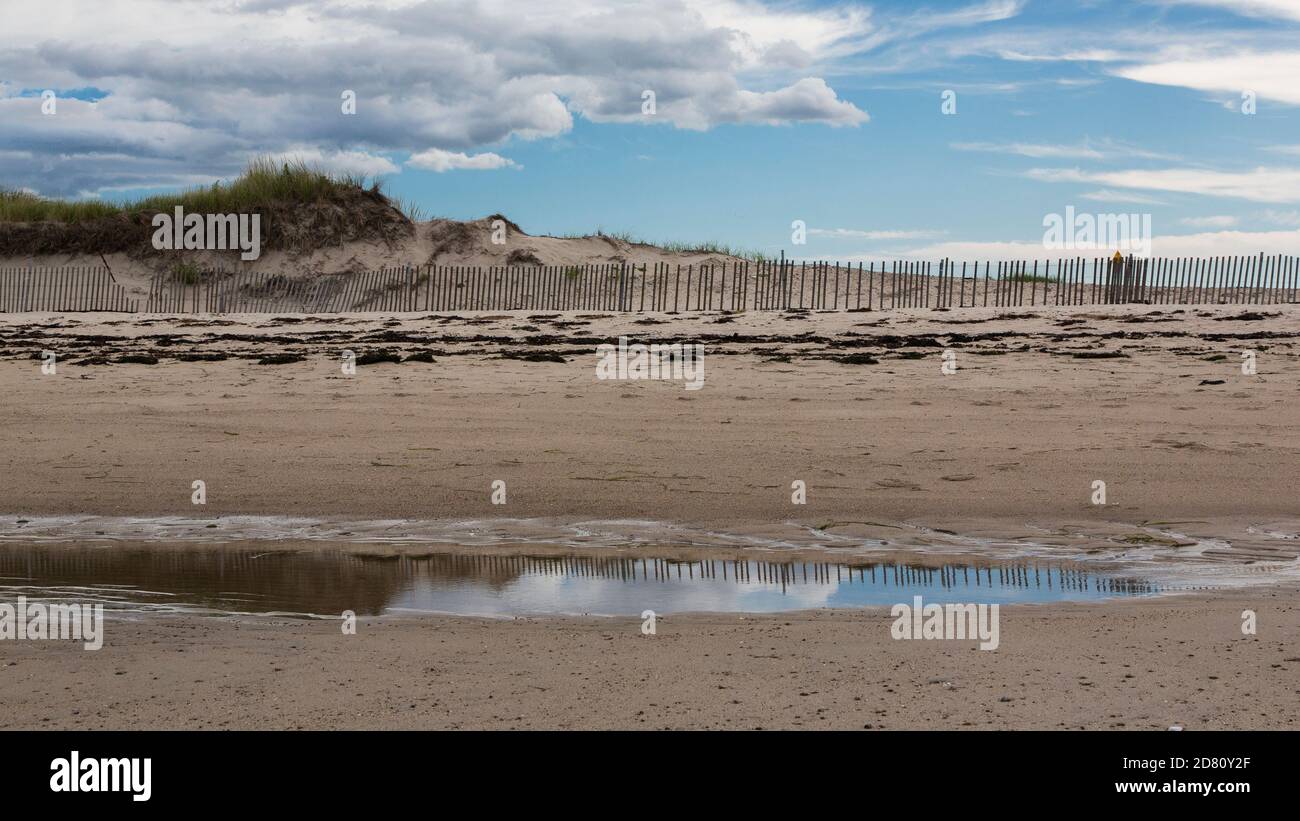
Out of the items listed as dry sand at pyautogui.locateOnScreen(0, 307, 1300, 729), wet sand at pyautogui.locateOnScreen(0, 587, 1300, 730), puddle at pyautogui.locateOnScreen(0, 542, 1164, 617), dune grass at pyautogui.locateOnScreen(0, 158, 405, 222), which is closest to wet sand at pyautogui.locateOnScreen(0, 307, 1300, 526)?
dry sand at pyautogui.locateOnScreen(0, 307, 1300, 729)

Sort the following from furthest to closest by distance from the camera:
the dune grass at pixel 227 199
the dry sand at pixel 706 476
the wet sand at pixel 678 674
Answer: the dune grass at pixel 227 199 → the dry sand at pixel 706 476 → the wet sand at pixel 678 674

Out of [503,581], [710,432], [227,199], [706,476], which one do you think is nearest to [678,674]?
[503,581]

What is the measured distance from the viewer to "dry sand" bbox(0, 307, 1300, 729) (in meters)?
4.38

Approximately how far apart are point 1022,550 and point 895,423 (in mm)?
3490

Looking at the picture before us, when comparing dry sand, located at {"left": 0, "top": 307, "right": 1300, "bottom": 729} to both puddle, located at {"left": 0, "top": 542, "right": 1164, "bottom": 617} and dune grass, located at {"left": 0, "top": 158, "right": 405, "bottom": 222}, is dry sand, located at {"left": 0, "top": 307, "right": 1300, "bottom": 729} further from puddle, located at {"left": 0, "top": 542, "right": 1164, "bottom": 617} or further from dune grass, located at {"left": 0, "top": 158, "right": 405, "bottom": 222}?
dune grass, located at {"left": 0, "top": 158, "right": 405, "bottom": 222}

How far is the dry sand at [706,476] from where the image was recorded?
4.38 meters

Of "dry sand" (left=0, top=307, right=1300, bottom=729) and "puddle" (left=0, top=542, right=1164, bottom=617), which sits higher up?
"dry sand" (left=0, top=307, right=1300, bottom=729)

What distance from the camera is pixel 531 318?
1995cm

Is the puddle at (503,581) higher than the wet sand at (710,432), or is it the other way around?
the wet sand at (710,432)

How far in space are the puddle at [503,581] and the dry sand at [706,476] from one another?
37cm

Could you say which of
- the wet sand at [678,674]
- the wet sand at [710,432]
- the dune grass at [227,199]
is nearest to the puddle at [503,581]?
the wet sand at [678,674]

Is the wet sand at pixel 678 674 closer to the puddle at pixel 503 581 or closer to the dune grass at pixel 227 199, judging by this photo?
the puddle at pixel 503 581

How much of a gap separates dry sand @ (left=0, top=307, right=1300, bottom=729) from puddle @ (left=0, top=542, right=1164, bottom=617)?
0.37 m

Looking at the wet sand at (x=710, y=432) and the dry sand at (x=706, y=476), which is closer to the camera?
the dry sand at (x=706, y=476)
